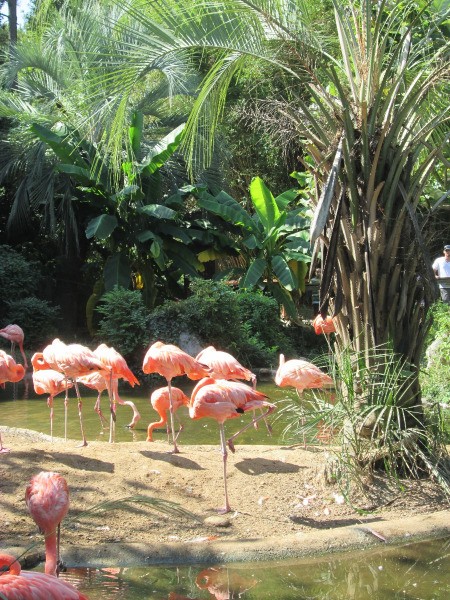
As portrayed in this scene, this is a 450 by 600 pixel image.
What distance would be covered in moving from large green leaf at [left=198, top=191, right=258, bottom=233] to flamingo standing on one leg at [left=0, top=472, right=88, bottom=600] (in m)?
12.1

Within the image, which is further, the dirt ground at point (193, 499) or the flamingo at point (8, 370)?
the flamingo at point (8, 370)

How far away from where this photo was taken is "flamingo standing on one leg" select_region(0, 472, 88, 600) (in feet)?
8.11

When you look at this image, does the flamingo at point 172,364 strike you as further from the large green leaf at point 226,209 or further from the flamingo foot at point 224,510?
the large green leaf at point 226,209

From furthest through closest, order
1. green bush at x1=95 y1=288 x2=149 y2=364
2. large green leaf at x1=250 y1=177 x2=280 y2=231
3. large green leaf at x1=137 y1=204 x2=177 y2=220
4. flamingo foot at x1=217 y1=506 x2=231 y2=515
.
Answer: large green leaf at x1=250 y1=177 x2=280 y2=231 → large green leaf at x1=137 y1=204 x2=177 y2=220 → green bush at x1=95 y1=288 x2=149 y2=364 → flamingo foot at x1=217 y1=506 x2=231 y2=515

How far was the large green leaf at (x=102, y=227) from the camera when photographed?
1436 cm

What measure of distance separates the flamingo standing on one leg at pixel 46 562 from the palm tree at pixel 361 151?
7.18 ft

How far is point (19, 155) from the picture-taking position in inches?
642

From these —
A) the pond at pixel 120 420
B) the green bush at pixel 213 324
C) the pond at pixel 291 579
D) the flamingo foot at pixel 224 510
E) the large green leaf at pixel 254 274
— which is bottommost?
the pond at pixel 291 579

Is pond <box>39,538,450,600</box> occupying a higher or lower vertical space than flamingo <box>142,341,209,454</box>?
lower

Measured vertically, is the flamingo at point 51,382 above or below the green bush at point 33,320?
below

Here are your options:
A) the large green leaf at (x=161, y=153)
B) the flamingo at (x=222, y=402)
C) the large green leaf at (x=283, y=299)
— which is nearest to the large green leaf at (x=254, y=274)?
the large green leaf at (x=283, y=299)

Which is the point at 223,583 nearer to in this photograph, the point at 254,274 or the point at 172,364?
the point at 172,364

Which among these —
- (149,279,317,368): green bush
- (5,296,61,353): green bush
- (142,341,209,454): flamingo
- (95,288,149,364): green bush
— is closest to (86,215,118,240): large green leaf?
(5,296,61,353): green bush

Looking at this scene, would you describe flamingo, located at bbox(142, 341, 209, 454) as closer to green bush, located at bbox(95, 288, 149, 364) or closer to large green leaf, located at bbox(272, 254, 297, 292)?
green bush, located at bbox(95, 288, 149, 364)
